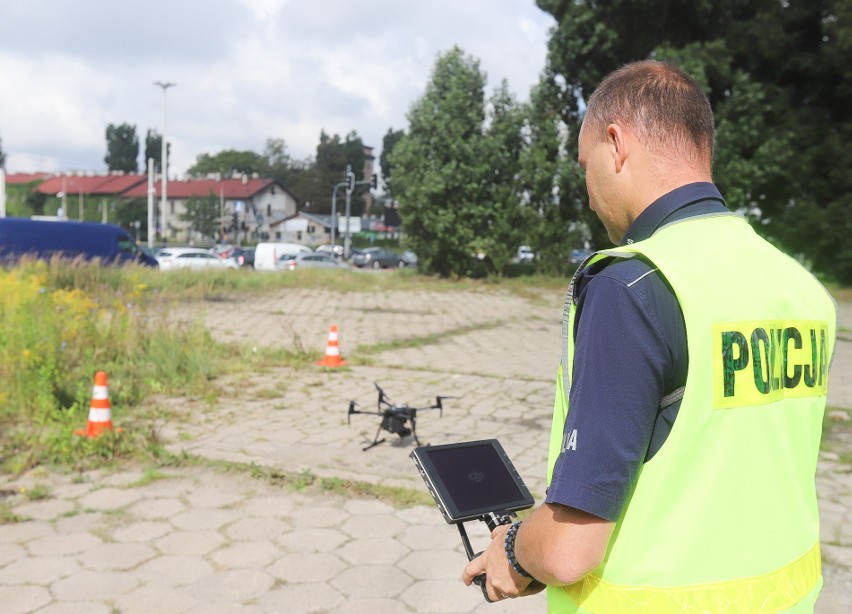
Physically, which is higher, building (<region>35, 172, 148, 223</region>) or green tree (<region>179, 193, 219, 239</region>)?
building (<region>35, 172, 148, 223</region>)

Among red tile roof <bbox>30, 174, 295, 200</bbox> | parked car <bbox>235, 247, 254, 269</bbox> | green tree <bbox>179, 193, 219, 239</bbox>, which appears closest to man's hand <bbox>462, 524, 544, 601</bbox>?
parked car <bbox>235, 247, 254, 269</bbox>

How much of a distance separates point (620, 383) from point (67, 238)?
25745 millimetres

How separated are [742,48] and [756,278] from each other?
2791 cm

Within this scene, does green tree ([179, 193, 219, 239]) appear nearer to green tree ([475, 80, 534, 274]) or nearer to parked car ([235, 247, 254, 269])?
parked car ([235, 247, 254, 269])

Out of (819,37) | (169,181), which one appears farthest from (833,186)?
(169,181)

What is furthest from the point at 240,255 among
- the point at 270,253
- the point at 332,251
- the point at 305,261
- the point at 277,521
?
the point at 277,521

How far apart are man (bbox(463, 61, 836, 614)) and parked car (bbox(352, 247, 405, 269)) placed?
5181 cm

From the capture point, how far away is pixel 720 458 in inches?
57.7

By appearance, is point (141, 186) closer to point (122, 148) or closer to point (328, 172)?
point (328, 172)

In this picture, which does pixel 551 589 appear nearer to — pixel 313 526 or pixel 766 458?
pixel 766 458

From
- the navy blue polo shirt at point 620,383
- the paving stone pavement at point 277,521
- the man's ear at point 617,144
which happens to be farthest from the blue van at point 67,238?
the navy blue polo shirt at point 620,383

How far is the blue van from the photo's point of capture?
76.2ft

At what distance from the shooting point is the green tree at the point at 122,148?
423 ft

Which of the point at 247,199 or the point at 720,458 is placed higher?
the point at 247,199
